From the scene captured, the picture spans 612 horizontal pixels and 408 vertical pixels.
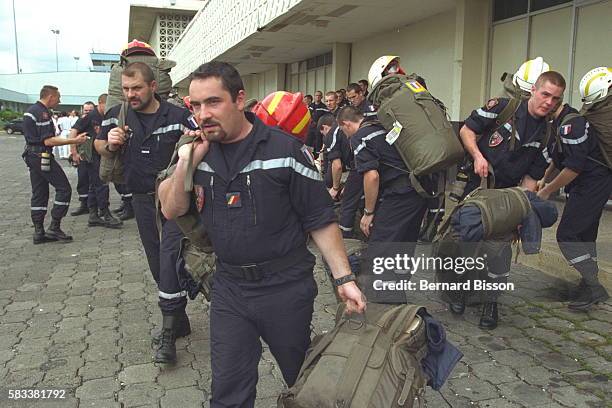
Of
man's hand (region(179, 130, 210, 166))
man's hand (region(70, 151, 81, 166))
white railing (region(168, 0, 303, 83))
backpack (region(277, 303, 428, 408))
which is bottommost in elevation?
backpack (region(277, 303, 428, 408))

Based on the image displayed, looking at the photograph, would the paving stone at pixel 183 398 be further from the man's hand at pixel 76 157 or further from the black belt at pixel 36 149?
the man's hand at pixel 76 157

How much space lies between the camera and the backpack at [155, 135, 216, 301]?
2.33m

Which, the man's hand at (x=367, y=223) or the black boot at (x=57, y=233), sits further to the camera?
the black boot at (x=57, y=233)

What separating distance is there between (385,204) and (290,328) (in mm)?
1861

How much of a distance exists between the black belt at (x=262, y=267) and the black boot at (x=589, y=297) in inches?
123

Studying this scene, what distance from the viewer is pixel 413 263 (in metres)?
4.26

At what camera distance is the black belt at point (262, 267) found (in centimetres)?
220

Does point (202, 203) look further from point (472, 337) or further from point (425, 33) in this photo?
point (425, 33)

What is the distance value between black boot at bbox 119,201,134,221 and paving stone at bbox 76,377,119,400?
5.48 metres

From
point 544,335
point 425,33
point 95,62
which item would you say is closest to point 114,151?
point 544,335

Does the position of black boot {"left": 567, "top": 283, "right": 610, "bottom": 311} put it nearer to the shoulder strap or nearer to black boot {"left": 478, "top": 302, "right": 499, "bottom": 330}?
black boot {"left": 478, "top": 302, "right": 499, "bottom": 330}

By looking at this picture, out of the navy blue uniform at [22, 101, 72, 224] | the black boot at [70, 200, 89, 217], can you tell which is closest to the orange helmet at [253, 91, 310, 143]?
the navy blue uniform at [22, 101, 72, 224]

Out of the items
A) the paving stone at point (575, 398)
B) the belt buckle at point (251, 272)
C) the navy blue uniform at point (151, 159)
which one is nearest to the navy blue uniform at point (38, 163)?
the navy blue uniform at point (151, 159)

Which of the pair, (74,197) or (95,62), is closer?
(74,197)
